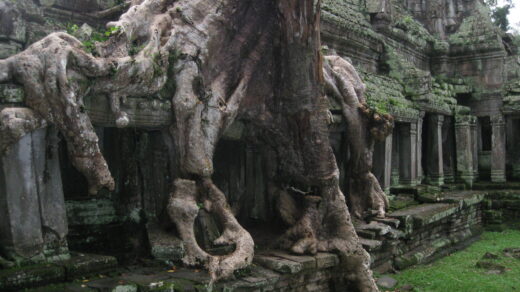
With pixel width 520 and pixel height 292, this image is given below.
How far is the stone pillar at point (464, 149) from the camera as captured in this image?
48.3 ft

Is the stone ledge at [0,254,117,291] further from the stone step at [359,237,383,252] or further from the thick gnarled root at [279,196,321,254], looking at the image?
the stone step at [359,237,383,252]

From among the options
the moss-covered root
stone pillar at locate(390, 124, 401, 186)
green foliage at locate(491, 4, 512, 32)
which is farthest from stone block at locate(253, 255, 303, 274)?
green foliage at locate(491, 4, 512, 32)

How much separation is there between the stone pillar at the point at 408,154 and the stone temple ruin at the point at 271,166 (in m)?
0.03

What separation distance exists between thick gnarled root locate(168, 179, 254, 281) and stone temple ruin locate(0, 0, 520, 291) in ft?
0.43

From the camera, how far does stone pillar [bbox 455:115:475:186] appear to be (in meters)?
14.7

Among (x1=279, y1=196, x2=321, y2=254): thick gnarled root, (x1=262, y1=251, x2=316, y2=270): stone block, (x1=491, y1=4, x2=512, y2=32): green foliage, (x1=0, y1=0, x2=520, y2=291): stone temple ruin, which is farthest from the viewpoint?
(x1=491, y1=4, x2=512, y2=32): green foliage

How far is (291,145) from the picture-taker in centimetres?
747

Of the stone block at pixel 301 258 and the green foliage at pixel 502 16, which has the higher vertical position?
the green foliage at pixel 502 16

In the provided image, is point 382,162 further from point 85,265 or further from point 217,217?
point 85,265

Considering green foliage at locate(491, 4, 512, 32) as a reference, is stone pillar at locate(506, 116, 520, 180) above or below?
below

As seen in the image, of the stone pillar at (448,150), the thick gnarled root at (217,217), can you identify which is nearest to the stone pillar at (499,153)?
the stone pillar at (448,150)

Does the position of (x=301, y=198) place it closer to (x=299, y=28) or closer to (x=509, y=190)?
(x=299, y=28)

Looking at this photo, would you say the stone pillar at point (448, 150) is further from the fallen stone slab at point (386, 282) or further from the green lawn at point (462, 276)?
the fallen stone slab at point (386, 282)

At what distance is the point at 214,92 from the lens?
21.3ft
